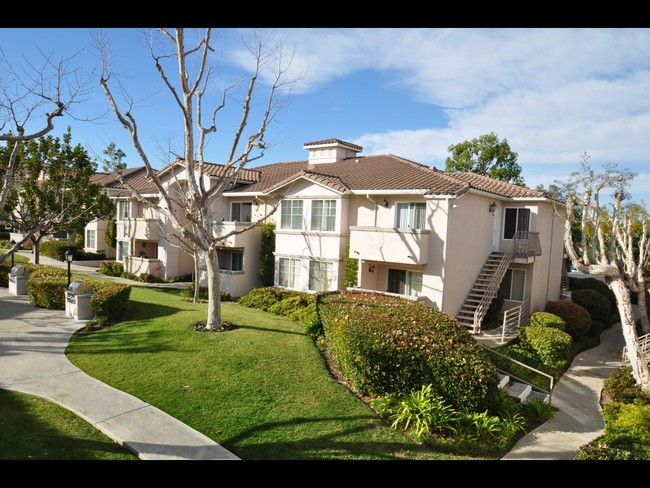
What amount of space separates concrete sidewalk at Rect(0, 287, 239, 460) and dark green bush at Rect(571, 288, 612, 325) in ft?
76.6

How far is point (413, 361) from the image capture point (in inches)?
389

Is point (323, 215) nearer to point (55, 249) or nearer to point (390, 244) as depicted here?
point (390, 244)

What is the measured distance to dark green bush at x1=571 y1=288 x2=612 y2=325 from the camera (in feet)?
79.6

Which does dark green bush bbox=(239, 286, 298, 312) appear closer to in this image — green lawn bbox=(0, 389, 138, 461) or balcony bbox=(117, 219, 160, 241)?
green lawn bbox=(0, 389, 138, 461)

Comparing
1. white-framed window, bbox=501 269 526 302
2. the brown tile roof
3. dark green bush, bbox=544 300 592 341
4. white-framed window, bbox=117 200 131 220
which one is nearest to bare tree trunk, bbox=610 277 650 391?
dark green bush, bbox=544 300 592 341

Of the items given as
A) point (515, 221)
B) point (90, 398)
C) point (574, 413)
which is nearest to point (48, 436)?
point (90, 398)

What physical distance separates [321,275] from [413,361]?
36.9ft

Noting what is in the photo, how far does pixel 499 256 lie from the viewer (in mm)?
21266

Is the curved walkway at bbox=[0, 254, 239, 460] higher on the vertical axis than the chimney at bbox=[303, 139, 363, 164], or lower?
lower

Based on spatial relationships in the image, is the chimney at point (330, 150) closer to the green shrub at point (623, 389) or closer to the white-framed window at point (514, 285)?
the white-framed window at point (514, 285)

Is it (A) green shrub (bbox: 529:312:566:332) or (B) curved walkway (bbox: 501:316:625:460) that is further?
(A) green shrub (bbox: 529:312:566:332)

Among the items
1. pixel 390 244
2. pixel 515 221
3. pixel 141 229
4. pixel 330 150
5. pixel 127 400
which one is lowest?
pixel 127 400
